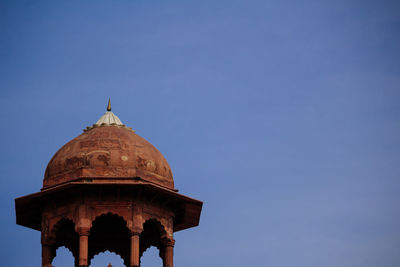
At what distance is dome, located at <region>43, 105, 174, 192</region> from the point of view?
28578 millimetres

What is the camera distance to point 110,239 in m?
32.8

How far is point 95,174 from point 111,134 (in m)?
1.96

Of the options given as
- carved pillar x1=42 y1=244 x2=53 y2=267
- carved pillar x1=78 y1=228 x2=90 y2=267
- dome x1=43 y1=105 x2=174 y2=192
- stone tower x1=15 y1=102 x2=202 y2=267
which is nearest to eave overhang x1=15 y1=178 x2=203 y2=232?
stone tower x1=15 y1=102 x2=202 y2=267

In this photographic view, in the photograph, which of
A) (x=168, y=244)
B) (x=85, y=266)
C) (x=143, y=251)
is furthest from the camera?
(x=143, y=251)

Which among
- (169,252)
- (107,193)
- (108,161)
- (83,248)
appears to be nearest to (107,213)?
(107,193)

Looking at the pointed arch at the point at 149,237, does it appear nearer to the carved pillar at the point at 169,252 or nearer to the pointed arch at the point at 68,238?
the carved pillar at the point at 169,252

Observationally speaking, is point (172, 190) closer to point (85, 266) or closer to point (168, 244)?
point (168, 244)

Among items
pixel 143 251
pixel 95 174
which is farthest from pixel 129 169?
pixel 143 251

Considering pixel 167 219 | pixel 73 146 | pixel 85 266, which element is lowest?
pixel 85 266

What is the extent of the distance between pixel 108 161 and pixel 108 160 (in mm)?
38

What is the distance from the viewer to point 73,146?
2969 centimetres

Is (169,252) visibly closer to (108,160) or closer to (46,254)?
(108,160)

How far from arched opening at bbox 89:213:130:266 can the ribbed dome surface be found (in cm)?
362

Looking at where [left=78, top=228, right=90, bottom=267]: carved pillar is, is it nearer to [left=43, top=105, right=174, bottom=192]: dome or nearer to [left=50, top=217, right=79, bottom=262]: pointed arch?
[left=43, top=105, right=174, bottom=192]: dome
